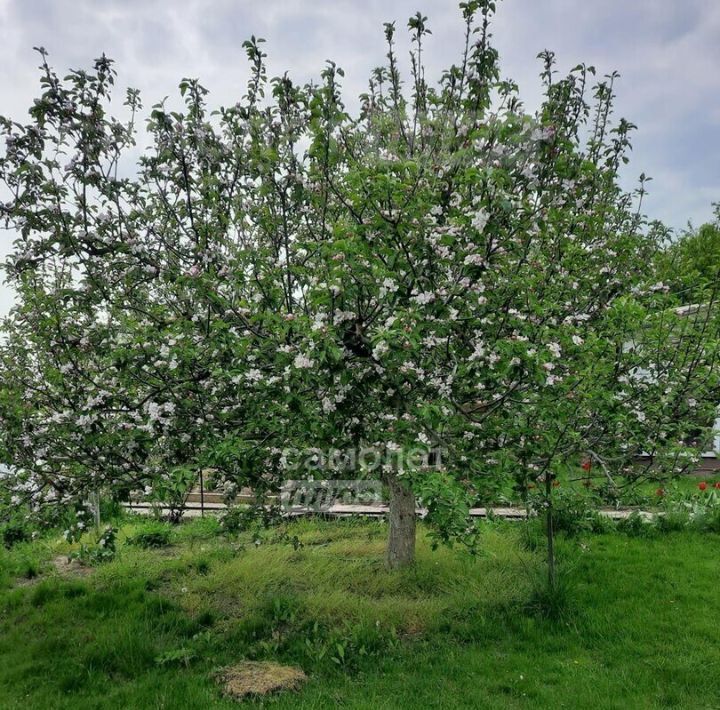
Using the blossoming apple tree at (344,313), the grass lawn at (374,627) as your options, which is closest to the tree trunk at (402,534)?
the grass lawn at (374,627)

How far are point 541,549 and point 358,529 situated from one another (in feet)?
9.61

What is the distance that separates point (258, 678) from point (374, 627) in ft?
4.38

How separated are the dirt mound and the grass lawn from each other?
5.1 inches

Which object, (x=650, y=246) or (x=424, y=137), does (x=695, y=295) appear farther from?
(x=424, y=137)

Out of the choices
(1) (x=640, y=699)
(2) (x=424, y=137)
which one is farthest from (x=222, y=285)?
(1) (x=640, y=699)

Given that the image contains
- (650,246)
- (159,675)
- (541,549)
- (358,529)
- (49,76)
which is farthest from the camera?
(358,529)

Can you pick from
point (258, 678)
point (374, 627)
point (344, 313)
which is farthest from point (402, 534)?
point (344, 313)

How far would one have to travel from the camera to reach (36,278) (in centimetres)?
734

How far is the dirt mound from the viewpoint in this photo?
15.4 feet

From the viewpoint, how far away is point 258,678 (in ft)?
16.1

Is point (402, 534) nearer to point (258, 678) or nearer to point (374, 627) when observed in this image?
point (374, 627)

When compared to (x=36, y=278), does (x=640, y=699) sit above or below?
below

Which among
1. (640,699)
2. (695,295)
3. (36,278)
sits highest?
(36,278)

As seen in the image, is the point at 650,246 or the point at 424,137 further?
the point at 650,246
